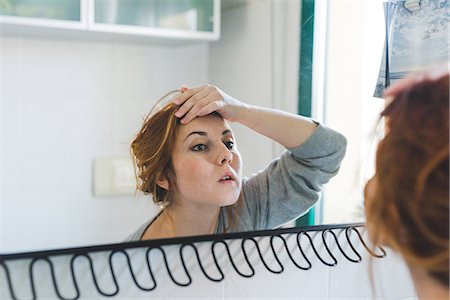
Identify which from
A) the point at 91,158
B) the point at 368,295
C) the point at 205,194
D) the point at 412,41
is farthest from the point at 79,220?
the point at 412,41

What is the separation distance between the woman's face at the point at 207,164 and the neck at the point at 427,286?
0.42 m

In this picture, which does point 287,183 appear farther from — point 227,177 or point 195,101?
point 195,101

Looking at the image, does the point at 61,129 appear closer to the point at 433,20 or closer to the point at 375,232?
the point at 375,232

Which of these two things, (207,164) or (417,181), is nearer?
(417,181)

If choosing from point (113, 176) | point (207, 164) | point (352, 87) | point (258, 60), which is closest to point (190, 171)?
point (207, 164)

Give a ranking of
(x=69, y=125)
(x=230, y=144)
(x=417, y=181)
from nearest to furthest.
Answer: (x=417, y=181) → (x=69, y=125) → (x=230, y=144)

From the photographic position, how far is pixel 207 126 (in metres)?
1.14

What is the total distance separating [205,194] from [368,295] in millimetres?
431

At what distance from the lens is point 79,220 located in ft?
3.48

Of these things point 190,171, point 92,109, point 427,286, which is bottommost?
point 427,286

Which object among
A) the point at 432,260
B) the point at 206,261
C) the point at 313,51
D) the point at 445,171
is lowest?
the point at 206,261

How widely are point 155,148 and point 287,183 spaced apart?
0.86 ft

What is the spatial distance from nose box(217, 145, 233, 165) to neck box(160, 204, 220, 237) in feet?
0.28

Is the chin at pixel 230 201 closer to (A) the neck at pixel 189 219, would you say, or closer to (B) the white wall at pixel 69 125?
(A) the neck at pixel 189 219
